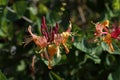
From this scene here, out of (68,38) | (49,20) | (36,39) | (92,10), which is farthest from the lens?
(92,10)

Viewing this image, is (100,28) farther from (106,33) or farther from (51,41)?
(51,41)

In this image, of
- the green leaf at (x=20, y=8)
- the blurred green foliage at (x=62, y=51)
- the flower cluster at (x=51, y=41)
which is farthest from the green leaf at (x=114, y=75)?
the green leaf at (x=20, y=8)

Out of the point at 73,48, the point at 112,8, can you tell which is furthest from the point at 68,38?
the point at 112,8

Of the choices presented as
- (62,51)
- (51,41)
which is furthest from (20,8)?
(51,41)

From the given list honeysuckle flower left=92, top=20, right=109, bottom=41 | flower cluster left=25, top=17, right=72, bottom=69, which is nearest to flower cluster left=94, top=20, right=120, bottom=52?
honeysuckle flower left=92, top=20, right=109, bottom=41

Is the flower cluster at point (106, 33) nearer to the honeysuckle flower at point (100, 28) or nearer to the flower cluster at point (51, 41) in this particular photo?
the honeysuckle flower at point (100, 28)

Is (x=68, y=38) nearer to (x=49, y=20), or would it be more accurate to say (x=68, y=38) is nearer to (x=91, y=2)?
(x=49, y=20)

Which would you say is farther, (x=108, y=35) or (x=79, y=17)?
(x=79, y=17)

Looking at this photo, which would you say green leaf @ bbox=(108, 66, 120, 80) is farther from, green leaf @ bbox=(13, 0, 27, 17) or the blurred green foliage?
green leaf @ bbox=(13, 0, 27, 17)
